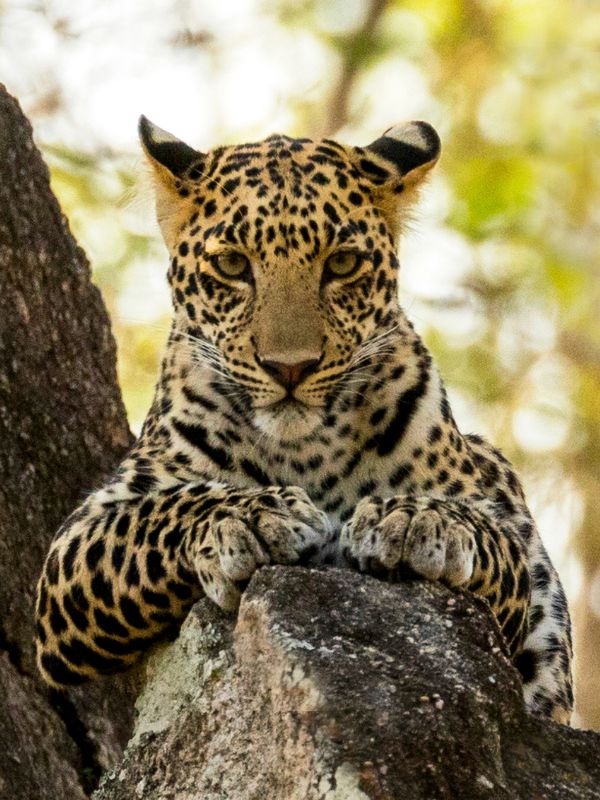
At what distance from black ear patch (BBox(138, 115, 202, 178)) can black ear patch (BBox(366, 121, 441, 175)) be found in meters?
0.90

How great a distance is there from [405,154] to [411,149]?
48 millimetres

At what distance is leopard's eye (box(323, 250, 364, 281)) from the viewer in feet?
25.0

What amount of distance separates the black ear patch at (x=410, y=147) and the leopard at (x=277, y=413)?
11 mm

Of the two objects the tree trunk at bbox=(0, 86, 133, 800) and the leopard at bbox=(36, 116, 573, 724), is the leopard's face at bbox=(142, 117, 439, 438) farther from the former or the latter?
the tree trunk at bbox=(0, 86, 133, 800)

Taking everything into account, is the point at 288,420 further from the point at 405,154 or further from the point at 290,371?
the point at 405,154

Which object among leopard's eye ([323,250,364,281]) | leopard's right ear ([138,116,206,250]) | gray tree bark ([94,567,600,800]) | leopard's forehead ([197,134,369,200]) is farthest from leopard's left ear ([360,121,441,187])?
gray tree bark ([94,567,600,800])

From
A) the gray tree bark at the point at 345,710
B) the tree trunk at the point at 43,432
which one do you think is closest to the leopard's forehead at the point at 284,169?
the tree trunk at the point at 43,432

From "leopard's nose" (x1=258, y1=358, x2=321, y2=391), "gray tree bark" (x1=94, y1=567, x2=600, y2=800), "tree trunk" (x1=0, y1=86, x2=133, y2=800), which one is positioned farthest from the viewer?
"tree trunk" (x1=0, y1=86, x2=133, y2=800)

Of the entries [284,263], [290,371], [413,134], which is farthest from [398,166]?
[290,371]

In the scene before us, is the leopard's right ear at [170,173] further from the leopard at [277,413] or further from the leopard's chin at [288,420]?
the leopard's chin at [288,420]

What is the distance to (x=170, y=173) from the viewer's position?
26.1 ft

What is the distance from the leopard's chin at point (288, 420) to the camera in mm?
7258

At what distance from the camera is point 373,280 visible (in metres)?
7.73

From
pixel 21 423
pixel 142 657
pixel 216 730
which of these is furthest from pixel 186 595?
pixel 21 423
